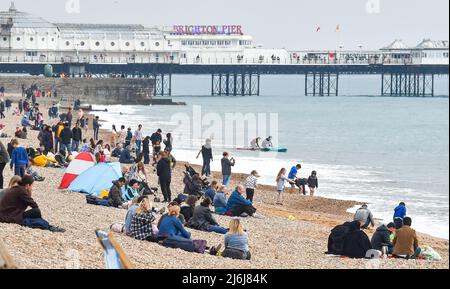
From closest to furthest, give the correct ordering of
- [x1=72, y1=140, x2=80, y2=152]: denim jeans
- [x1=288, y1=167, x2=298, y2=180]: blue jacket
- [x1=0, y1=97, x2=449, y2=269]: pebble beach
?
[x1=0, y1=97, x2=449, y2=269]: pebble beach, [x1=288, y1=167, x2=298, y2=180]: blue jacket, [x1=72, y1=140, x2=80, y2=152]: denim jeans

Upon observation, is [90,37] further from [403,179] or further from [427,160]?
[403,179]

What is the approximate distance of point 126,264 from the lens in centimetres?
859

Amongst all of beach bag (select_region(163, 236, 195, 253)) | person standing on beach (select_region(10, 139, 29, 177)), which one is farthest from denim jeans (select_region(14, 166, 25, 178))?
beach bag (select_region(163, 236, 195, 253))

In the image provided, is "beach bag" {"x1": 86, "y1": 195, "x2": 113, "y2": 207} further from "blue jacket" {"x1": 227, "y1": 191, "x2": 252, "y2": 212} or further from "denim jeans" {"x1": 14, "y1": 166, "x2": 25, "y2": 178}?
"blue jacket" {"x1": 227, "y1": 191, "x2": 252, "y2": 212}

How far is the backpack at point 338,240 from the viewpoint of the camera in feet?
51.1

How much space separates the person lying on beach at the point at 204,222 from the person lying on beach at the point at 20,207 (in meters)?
2.89

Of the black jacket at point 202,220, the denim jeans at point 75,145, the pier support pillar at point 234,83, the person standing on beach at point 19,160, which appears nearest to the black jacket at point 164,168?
the person standing on beach at point 19,160

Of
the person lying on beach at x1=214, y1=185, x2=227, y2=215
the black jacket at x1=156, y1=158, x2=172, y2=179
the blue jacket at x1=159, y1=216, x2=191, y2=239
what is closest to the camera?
the blue jacket at x1=159, y1=216, x2=191, y2=239

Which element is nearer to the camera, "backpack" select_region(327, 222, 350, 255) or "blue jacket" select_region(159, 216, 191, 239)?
"blue jacket" select_region(159, 216, 191, 239)

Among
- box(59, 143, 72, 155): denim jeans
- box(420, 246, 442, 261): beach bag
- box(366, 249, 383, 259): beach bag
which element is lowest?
box(420, 246, 442, 261): beach bag

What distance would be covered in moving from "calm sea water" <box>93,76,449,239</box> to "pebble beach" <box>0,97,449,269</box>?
2966mm

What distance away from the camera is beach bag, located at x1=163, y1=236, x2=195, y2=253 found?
14562mm

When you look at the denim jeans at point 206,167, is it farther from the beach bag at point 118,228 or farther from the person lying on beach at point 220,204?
the beach bag at point 118,228
